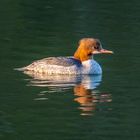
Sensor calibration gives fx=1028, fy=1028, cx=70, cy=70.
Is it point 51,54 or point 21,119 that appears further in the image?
point 51,54

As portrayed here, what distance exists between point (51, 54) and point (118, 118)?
25.2ft

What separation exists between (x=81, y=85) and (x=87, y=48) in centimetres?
278

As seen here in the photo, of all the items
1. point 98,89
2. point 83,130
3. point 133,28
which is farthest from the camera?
point 133,28

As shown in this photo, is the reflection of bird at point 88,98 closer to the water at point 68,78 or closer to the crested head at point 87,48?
the water at point 68,78

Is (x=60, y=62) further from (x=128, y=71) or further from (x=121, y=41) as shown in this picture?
(x=121, y=41)

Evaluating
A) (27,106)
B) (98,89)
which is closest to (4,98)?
(27,106)

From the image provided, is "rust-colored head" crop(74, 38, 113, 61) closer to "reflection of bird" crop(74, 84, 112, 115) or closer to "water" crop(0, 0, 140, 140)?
"water" crop(0, 0, 140, 140)

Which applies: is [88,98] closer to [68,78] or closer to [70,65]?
[68,78]

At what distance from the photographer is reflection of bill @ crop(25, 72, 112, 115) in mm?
20859

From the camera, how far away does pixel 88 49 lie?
1013 inches

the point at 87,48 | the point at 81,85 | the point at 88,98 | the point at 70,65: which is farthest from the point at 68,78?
the point at 88,98

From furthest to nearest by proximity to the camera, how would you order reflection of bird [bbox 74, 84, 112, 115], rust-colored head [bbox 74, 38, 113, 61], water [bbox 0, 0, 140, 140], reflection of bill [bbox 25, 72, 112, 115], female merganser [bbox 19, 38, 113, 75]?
rust-colored head [bbox 74, 38, 113, 61], female merganser [bbox 19, 38, 113, 75], reflection of bill [bbox 25, 72, 112, 115], reflection of bird [bbox 74, 84, 112, 115], water [bbox 0, 0, 140, 140]

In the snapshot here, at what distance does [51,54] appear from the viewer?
87.9 feet

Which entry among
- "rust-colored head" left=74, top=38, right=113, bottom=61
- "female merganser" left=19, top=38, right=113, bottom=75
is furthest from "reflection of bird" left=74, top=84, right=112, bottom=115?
"rust-colored head" left=74, top=38, right=113, bottom=61
